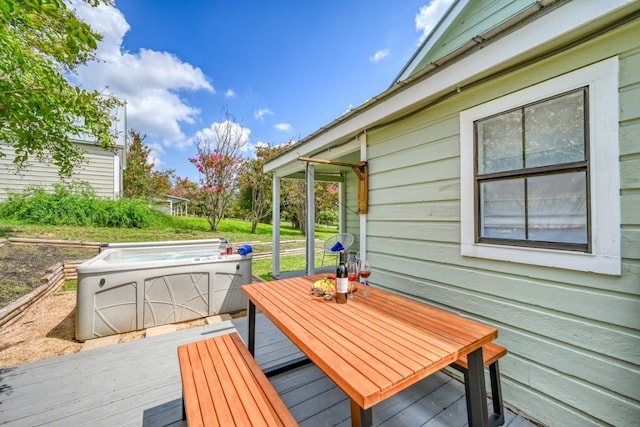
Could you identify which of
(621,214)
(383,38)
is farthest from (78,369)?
(383,38)

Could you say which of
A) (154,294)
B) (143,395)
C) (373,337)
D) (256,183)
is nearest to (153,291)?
(154,294)

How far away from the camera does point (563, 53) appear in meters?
1.47

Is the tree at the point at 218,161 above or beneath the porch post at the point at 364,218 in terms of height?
above

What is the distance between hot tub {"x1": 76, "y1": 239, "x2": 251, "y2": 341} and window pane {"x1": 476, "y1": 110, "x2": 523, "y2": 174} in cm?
335

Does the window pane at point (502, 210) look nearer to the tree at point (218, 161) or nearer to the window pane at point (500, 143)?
the window pane at point (500, 143)

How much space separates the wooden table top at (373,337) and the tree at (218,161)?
9.56 meters

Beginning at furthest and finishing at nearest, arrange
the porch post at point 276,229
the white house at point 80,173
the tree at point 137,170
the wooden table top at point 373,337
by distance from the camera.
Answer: the tree at point 137,170, the white house at point 80,173, the porch post at point 276,229, the wooden table top at point 373,337

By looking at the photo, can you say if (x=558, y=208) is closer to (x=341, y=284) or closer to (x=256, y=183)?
(x=341, y=284)

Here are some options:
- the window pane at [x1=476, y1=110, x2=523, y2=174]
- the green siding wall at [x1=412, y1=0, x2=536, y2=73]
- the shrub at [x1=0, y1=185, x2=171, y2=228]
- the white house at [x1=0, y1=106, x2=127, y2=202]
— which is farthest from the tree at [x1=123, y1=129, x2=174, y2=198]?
the window pane at [x1=476, y1=110, x2=523, y2=174]

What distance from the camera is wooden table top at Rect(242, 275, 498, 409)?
0.90 metres

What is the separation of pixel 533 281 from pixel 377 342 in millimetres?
1248

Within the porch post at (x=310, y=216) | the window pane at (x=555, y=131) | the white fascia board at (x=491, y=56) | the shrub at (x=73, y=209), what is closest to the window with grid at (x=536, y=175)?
the window pane at (x=555, y=131)

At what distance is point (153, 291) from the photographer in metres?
3.19

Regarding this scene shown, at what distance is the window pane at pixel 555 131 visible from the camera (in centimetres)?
146
